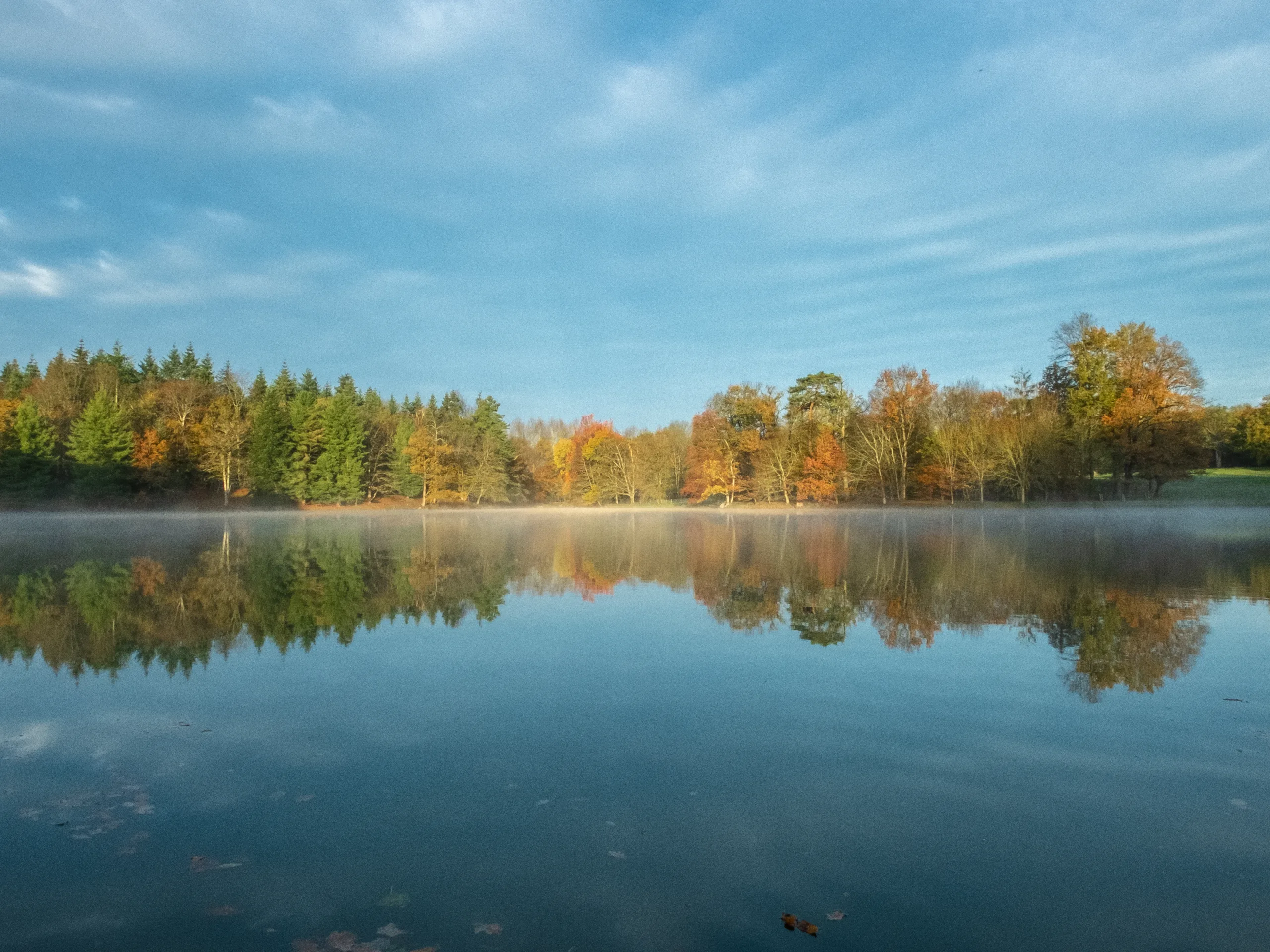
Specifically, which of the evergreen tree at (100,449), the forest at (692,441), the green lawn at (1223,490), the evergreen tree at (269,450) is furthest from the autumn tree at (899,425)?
the evergreen tree at (100,449)

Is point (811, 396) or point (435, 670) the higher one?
point (811, 396)

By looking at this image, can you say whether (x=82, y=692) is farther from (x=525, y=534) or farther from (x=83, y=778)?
(x=525, y=534)

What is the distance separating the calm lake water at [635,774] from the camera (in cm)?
389

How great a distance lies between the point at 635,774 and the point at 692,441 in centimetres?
7638

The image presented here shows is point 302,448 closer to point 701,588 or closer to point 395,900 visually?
point 701,588

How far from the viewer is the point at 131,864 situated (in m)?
4.38

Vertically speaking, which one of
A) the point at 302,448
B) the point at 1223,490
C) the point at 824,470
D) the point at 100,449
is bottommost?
the point at 1223,490

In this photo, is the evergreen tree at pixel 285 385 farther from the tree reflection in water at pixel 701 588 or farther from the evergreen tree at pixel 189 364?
the tree reflection in water at pixel 701 588

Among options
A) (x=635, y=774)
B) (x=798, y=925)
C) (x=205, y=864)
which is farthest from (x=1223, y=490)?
(x=205, y=864)

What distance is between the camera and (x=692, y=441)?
81625 millimetres

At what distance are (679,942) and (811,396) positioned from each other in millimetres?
74731

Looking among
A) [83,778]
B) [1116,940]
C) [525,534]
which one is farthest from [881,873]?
[525,534]

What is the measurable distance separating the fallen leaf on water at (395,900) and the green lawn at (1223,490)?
65586 millimetres

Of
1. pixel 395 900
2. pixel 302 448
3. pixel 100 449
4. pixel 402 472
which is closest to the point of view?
pixel 395 900
